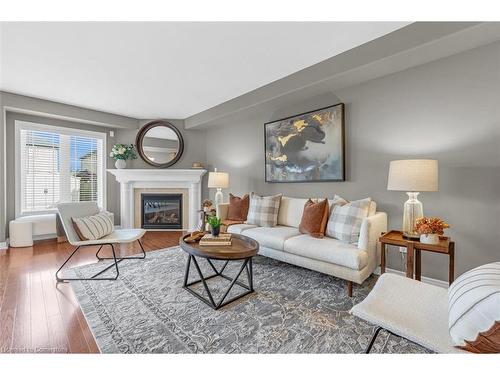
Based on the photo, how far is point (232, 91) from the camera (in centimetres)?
373

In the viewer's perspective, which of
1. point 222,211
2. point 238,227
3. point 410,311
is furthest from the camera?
point 222,211

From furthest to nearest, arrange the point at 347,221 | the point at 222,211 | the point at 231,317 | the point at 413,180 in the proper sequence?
1. the point at 222,211
2. the point at 347,221
3. the point at 413,180
4. the point at 231,317

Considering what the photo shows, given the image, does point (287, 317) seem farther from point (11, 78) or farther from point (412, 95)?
point (11, 78)

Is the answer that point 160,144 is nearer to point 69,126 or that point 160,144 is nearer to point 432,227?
point 69,126

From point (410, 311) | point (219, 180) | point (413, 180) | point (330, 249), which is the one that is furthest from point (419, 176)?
point (219, 180)

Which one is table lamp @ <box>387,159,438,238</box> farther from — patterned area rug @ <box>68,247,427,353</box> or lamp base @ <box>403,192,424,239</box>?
patterned area rug @ <box>68,247,427,353</box>

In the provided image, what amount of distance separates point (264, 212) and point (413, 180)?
1842mm

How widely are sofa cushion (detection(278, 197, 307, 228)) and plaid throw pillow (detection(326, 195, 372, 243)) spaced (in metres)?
0.62

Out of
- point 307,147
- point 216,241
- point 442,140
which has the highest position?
point 307,147

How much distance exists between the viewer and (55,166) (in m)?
4.52

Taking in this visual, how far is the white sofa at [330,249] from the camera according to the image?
216 cm

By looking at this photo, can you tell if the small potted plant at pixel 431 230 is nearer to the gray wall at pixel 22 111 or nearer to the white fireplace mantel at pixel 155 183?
the white fireplace mantel at pixel 155 183
